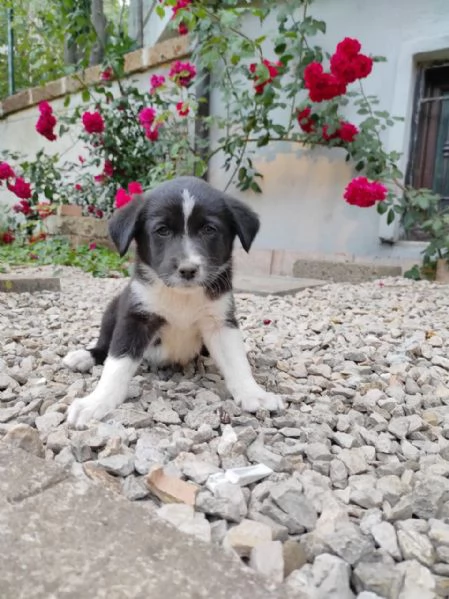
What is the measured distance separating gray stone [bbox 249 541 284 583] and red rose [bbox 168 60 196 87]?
16.9 ft

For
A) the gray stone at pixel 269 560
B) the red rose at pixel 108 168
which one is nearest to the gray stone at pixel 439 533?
the gray stone at pixel 269 560

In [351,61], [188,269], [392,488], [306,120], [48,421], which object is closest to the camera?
[392,488]

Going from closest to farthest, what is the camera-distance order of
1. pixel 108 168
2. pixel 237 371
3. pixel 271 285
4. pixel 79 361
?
pixel 237 371, pixel 79 361, pixel 271 285, pixel 108 168

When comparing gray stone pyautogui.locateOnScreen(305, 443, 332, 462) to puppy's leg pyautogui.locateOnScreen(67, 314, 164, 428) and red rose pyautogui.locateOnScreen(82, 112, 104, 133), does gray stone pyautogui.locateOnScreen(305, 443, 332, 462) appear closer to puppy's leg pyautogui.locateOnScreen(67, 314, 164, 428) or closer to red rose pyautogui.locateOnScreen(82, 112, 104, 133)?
puppy's leg pyautogui.locateOnScreen(67, 314, 164, 428)

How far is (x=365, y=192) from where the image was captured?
4.66m

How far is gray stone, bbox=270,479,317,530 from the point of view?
114 cm

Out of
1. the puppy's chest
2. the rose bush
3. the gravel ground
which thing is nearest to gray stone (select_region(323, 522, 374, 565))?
the gravel ground

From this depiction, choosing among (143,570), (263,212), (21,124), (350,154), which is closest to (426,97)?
(350,154)

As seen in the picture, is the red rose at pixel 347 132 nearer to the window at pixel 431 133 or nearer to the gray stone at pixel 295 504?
the window at pixel 431 133

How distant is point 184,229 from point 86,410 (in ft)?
2.49

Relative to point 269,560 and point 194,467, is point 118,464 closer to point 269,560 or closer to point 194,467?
point 194,467

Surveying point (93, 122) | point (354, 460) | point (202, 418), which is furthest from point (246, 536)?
point (93, 122)

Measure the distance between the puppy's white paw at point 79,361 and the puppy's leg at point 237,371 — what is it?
59 centimetres

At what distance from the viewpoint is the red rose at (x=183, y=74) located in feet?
17.3
